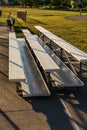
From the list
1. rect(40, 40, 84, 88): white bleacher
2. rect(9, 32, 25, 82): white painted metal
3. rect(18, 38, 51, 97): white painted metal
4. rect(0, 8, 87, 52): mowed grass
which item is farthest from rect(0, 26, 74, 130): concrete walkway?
rect(0, 8, 87, 52): mowed grass

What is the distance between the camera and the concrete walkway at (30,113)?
632cm

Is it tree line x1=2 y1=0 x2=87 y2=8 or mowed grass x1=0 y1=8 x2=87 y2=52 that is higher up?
mowed grass x1=0 y1=8 x2=87 y2=52

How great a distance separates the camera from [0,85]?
9.06m

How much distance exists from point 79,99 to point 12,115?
1.77 m

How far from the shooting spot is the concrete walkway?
249 inches

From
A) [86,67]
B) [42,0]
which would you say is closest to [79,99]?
[86,67]

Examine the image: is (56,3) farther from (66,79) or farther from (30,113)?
(30,113)

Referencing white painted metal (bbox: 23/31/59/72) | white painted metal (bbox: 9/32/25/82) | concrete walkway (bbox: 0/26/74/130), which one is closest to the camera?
concrete walkway (bbox: 0/26/74/130)

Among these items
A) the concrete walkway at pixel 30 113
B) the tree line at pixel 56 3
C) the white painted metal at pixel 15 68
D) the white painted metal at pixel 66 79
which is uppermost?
the white painted metal at pixel 15 68

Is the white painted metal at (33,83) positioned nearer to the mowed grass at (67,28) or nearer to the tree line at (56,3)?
the mowed grass at (67,28)

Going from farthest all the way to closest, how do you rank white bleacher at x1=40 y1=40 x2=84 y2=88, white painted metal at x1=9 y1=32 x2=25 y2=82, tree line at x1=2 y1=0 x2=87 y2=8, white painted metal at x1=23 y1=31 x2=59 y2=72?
1. tree line at x1=2 y1=0 x2=87 y2=8
2. white bleacher at x1=40 y1=40 x2=84 y2=88
3. white painted metal at x1=23 y1=31 x2=59 y2=72
4. white painted metal at x1=9 y1=32 x2=25 y2=82

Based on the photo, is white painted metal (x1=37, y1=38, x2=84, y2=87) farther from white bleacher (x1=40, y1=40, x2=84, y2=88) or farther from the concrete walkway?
the concrete walkway

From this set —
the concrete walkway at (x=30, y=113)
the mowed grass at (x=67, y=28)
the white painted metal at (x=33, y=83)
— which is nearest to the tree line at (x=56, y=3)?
the mowed grass at (x=67, y=28)

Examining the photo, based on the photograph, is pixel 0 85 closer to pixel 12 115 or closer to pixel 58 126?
pixel 12 115
